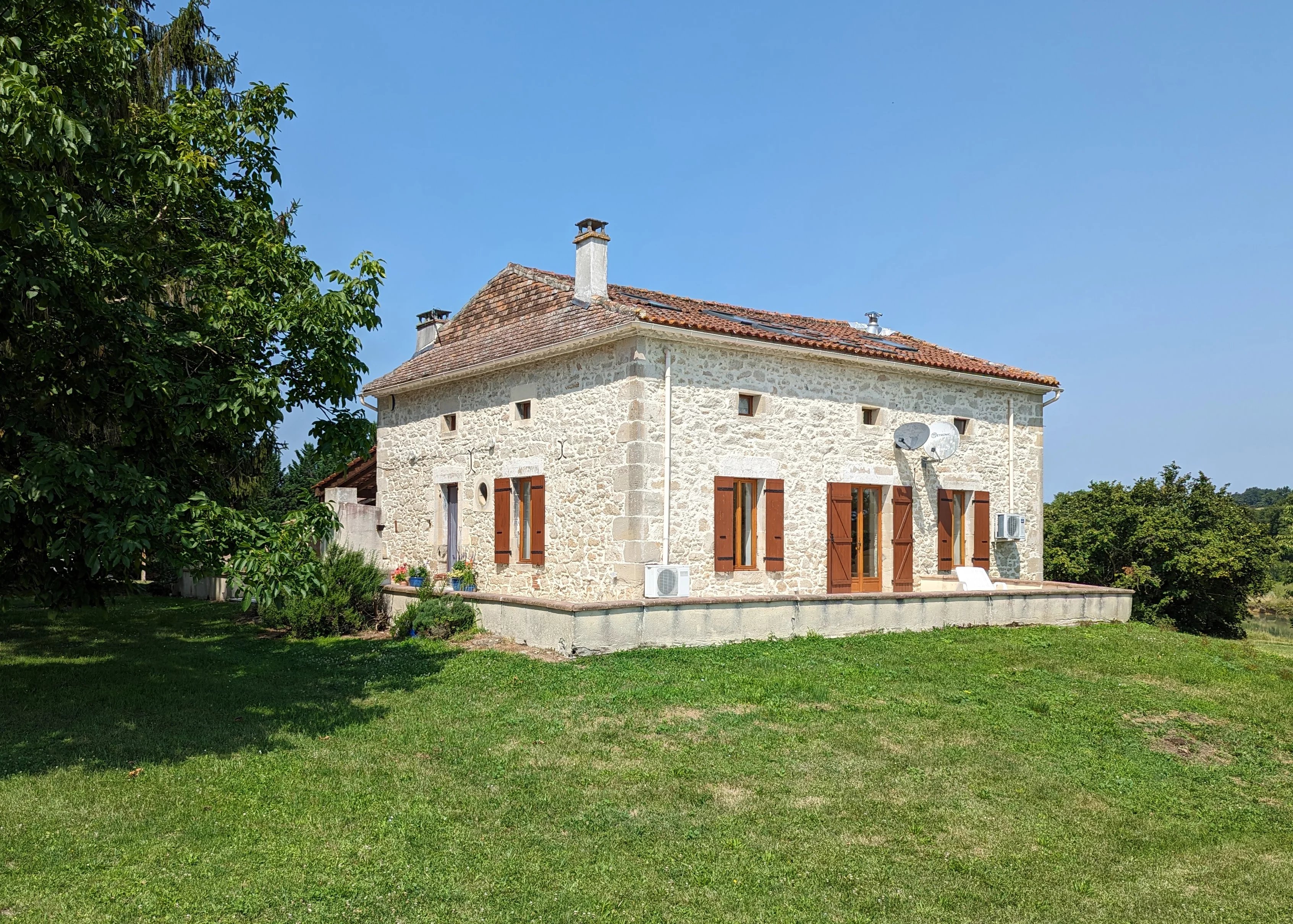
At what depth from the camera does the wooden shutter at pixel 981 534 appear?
1567cm

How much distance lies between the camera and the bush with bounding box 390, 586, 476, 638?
12461mm

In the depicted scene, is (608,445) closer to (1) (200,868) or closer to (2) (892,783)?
(2) (892,783)

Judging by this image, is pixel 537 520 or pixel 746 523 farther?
pixel 537 520

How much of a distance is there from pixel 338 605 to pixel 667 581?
541 cm

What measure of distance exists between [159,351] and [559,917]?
5.78m

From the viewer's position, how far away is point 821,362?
44.9 feet

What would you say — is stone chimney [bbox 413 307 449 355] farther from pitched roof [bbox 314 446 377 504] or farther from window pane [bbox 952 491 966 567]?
window pane [bbox 952 491 966 567]

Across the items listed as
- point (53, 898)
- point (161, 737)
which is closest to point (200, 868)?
point (53, 898)

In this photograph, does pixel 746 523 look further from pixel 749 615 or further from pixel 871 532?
pixel 871 532

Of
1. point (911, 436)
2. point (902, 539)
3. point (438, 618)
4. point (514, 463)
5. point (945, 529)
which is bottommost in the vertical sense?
point (438, 618)

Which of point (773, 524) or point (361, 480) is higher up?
point (361, 480)

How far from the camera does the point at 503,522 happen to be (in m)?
14.2

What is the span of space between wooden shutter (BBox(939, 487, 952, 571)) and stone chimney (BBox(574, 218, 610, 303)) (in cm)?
655

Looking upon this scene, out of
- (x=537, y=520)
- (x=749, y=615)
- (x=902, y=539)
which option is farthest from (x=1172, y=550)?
(x=537, y=520)
